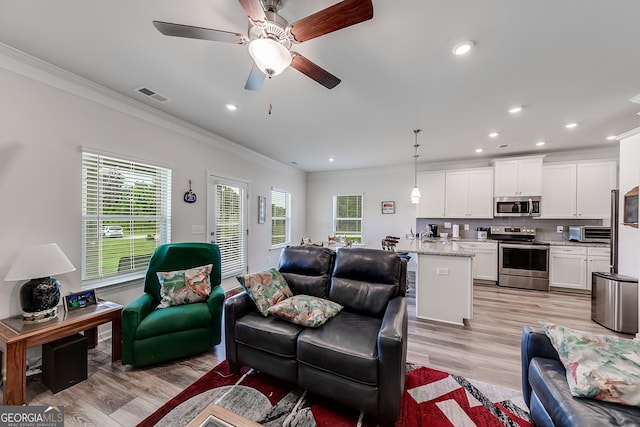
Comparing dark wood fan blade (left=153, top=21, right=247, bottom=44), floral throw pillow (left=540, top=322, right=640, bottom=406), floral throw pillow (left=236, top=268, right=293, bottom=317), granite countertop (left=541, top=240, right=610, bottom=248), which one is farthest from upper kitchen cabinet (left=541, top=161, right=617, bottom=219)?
dark wood fan blade (left=153, top=21, right=247, bottom=44)

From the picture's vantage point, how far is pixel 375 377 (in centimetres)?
154

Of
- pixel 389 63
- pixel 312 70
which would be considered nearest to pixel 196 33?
pixel 312 70

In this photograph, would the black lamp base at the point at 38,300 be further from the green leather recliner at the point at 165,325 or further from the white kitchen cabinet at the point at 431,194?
the white kitchen cabinet at the point at 431,194

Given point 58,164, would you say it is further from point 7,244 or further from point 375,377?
Answer: point 375,377

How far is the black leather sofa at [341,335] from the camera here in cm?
154

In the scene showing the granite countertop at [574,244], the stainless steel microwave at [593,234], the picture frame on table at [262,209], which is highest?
the picture frame on table at [262,209]

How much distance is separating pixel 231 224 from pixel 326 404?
Answer: 134 inches

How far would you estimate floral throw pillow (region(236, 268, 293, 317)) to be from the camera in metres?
2.18

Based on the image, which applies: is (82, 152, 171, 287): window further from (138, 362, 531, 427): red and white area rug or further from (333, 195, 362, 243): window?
(333, 195, 362, 243): window

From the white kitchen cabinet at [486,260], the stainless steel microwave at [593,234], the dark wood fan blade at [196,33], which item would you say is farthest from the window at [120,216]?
the stainless steel microwave at [593,234]

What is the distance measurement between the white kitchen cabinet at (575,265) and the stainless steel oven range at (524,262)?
130 millimetres

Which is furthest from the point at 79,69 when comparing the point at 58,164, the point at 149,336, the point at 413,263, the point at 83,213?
the point at 413,263

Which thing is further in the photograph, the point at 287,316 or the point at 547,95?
the point at 547,95

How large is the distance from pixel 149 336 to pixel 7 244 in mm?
1402
